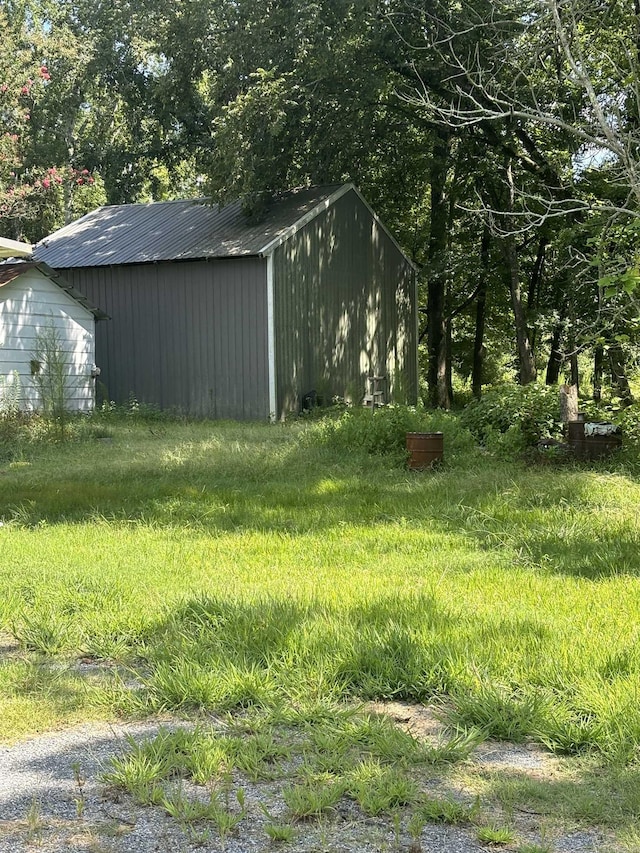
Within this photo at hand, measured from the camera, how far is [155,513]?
7355 millimetres

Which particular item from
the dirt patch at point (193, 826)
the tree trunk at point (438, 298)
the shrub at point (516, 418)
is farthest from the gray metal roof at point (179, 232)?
the dirt patch at point (193, 826)

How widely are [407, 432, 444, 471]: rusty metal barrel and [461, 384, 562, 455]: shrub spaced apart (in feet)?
3.13

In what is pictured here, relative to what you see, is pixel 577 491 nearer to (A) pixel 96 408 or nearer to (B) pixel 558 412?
(B) pixel 558 412

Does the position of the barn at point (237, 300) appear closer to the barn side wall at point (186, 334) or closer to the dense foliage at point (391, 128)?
the barn side wall at point (186, 334)

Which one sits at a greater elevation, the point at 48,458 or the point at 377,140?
the point at 377,140

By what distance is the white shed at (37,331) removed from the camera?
14.5m

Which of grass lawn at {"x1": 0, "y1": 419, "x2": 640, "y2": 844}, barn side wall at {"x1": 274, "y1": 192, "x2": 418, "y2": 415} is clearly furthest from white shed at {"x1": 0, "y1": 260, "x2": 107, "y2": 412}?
grass lawn at {"x1": 0, "y1": 419, "x2": 640, "y2": 844}

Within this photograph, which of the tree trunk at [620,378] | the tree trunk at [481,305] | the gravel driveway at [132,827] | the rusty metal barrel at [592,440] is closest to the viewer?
the gravel driveway at [132,827]

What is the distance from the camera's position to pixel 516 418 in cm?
1062

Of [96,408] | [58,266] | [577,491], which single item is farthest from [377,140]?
[577,491]

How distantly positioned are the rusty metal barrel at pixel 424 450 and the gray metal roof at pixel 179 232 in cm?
811

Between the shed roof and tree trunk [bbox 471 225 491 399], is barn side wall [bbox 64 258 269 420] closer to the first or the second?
the shed roof

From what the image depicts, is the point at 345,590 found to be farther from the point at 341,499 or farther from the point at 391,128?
the point at 391,128

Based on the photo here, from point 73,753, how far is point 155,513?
14.7ft
